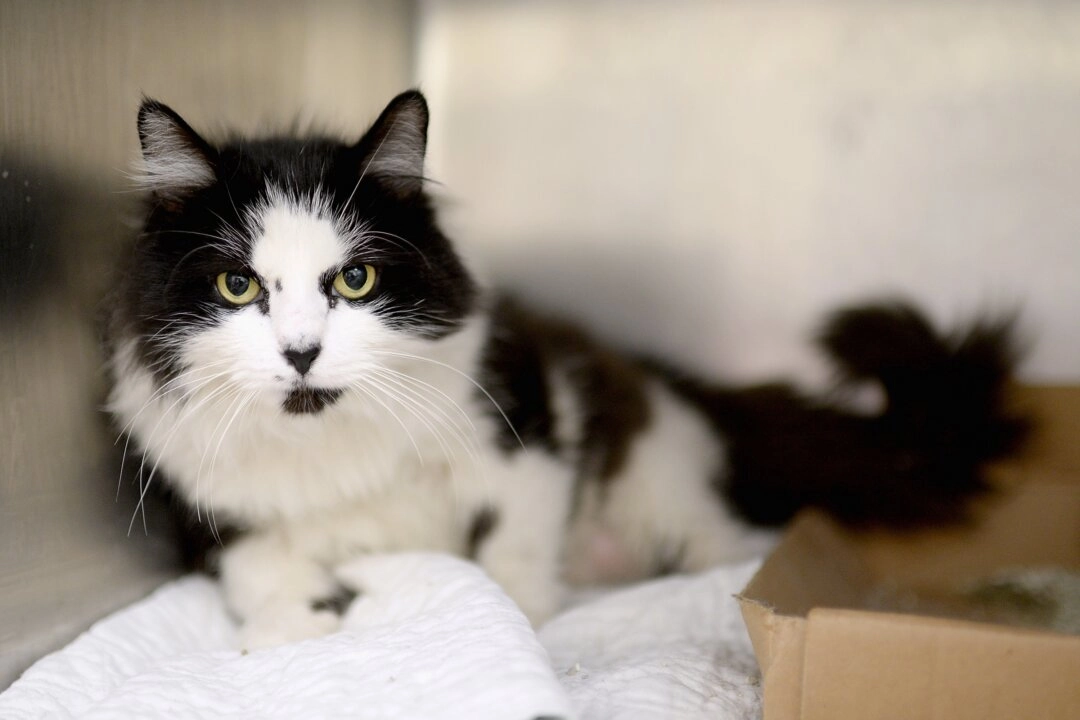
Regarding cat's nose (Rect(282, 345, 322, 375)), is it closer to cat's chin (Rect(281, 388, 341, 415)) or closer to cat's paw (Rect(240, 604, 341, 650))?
cat's chin (Rect(281, 388, 341, 415))

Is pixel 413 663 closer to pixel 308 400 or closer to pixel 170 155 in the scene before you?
pixel 308 400

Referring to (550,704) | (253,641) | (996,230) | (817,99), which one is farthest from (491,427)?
(996,230)

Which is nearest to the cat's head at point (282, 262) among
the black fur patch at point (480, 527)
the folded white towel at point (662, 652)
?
the black fur patch at point (480, 527)

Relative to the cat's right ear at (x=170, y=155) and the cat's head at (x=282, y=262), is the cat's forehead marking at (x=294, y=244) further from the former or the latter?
the cat's right ear at (x=170, y=155)

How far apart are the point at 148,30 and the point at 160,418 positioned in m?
0.64

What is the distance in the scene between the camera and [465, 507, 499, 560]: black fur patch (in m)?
A: 1.51

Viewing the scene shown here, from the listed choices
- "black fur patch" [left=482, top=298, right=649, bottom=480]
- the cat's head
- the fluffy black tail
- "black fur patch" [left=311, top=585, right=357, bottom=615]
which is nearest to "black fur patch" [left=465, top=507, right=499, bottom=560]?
"black fur patch" [left=482, top=298, right=649, bottom=480]

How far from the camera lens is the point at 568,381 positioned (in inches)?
70.0

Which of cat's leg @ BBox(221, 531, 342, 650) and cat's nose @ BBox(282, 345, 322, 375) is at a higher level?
cat's nose @ BBox(282, 345, 322, 375)

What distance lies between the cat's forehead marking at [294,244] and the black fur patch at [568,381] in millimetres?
391

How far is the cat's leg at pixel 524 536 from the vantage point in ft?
4.90

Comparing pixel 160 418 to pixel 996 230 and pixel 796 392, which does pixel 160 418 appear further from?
pixel 996 230

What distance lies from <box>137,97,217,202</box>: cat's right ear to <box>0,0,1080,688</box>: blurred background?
39 centimetres

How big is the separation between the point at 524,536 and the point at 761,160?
112 centimetres
